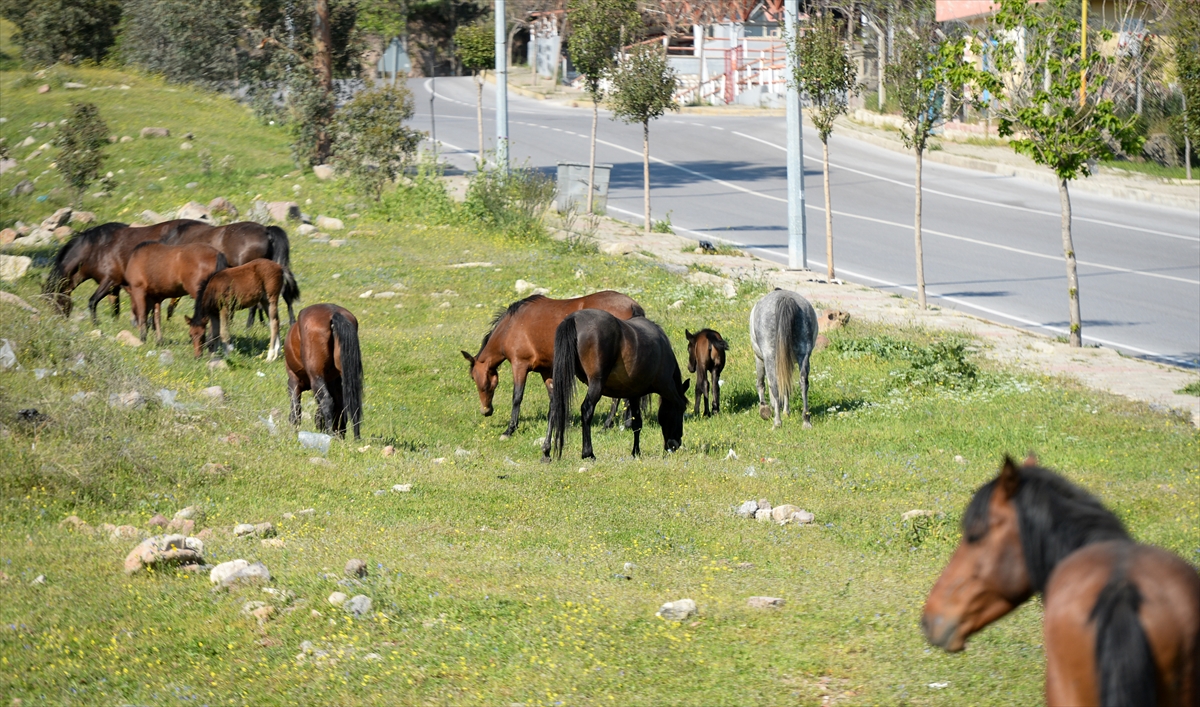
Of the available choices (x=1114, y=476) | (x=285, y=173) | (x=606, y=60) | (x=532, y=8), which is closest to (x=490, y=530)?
(x=1114, y=476)

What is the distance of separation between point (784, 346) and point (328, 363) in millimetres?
5299

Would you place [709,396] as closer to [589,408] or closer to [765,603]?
[589,408]

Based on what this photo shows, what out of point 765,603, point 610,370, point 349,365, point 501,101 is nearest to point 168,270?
point 349,365

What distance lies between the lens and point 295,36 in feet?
115

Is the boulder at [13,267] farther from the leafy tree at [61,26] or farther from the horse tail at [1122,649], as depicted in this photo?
the leafy tree at [61,26]

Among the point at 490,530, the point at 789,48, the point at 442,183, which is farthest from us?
the point at 442,183

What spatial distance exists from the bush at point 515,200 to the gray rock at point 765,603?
757 inches

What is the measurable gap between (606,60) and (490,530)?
20.1 metres

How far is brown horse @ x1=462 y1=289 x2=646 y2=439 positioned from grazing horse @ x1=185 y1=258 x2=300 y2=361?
3.98 meters

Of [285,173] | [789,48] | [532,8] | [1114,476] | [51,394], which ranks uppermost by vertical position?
[532,8]

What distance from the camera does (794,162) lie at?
22328mm

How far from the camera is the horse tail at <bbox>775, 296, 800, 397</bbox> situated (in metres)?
13.7

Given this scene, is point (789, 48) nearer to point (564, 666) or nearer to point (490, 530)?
point (490, 530)

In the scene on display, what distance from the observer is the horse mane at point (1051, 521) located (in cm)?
351
